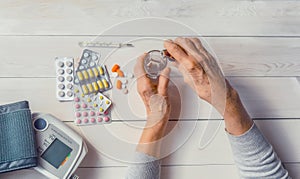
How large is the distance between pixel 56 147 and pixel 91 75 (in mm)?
164

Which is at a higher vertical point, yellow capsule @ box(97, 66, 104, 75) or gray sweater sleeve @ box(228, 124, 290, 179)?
yellow capsule @ box(97, 66, 104, 75)

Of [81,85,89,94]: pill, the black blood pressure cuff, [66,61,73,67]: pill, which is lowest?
the black blood pressure cuff

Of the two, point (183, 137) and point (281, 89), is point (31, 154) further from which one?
point (281, 89)

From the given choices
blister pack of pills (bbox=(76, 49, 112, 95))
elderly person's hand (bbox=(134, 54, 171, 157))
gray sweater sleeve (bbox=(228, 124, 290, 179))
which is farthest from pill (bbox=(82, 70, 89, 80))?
gray sweater sleeve (bbox=(228, 124, 290, 179))

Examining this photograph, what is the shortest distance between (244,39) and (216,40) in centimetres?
7

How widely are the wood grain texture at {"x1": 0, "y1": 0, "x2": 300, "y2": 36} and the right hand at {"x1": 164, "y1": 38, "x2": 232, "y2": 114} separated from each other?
0.09 meters

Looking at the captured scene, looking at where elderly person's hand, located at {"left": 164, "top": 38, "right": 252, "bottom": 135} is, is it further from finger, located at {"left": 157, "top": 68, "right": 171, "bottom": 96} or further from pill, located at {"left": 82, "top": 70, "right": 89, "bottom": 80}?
pill, located at {"left": 82, "top": 70, "right": 89, "bottom": 80}

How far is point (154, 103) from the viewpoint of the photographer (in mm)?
902

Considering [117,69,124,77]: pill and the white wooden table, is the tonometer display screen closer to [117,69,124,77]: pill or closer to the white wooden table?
the white wooden table

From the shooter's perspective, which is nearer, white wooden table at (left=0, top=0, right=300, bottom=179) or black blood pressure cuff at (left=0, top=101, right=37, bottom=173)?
black blood pressure cuff at (left=0, top=101, right=37, bottom=173)

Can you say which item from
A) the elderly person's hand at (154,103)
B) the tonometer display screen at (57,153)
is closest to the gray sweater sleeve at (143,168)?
the elderly person's hand at (154,103)

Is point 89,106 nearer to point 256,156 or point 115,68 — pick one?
point 115,68

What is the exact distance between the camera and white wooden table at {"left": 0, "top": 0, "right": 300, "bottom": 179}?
35.9 inches

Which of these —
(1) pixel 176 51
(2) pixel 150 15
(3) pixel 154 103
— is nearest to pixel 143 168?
(3) pixel 154 103
